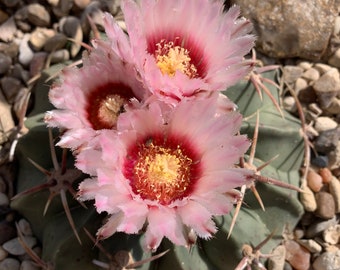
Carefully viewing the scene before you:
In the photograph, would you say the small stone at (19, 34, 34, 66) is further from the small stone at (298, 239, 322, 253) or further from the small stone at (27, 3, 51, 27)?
the small stone at (298, 239, 322, 253)

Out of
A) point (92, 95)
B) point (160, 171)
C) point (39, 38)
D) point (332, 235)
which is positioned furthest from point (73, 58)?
point (332, 235)

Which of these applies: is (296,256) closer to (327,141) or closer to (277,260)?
(277,260)

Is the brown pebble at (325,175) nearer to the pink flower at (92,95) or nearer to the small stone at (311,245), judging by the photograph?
the small stone at (311,245)

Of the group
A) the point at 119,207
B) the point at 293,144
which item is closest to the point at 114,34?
the point at 119,207

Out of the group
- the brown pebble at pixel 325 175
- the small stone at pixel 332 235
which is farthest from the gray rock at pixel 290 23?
the small stone at pixel 332 235

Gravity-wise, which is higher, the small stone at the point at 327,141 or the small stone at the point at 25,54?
the small stone at the point at 25,54

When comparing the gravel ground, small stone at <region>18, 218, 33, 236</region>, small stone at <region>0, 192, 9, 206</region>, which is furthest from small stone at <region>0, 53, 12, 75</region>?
small stone at <region>18, 218, 33, 236</region>
